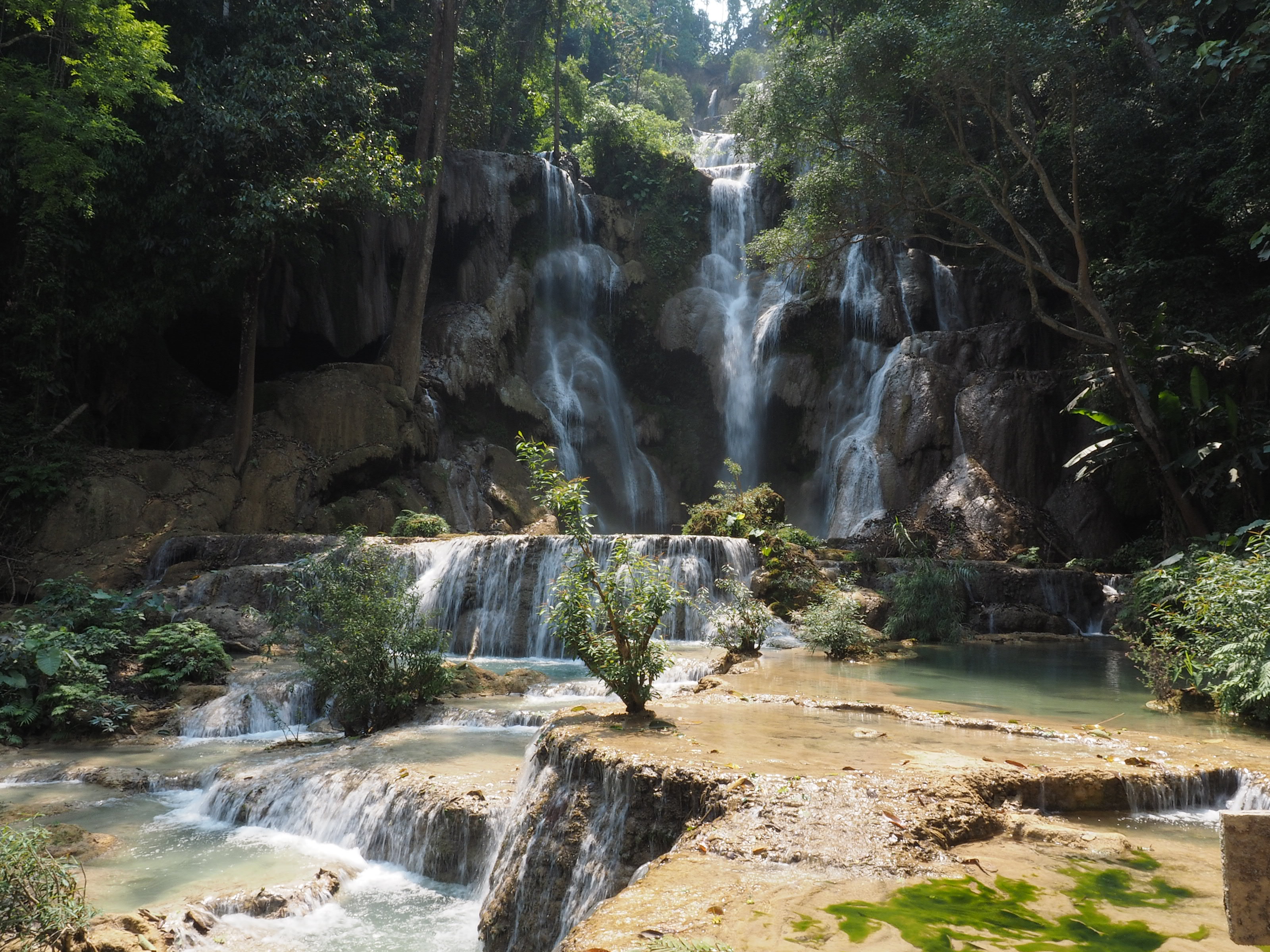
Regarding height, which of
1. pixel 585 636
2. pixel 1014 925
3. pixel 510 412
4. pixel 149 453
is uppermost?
pixel 510 412

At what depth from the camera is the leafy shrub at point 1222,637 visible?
7094mm

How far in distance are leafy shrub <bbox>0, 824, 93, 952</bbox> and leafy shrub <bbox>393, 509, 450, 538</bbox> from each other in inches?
567

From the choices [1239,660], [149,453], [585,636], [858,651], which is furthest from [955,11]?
[149,453]

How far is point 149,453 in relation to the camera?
18.1m

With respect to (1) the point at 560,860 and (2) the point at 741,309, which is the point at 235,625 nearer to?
(1) the point at 560,860

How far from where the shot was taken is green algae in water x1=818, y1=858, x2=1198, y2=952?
9.98 feet

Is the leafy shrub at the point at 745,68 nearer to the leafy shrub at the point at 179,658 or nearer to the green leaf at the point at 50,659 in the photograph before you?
the leafy shrub at the point at 179,658

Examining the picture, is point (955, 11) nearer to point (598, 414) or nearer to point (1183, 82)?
point (1183, 82)

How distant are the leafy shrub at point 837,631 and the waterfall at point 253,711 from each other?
6.29m

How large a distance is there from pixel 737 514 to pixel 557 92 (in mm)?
18846

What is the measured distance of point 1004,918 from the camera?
3.27 m

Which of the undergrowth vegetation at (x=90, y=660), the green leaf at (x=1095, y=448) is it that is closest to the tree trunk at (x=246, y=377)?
the undergrowth vegetation at (x=90, y=660)

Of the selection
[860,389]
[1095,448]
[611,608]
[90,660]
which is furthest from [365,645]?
[860,389]

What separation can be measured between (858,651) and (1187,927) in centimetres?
832
